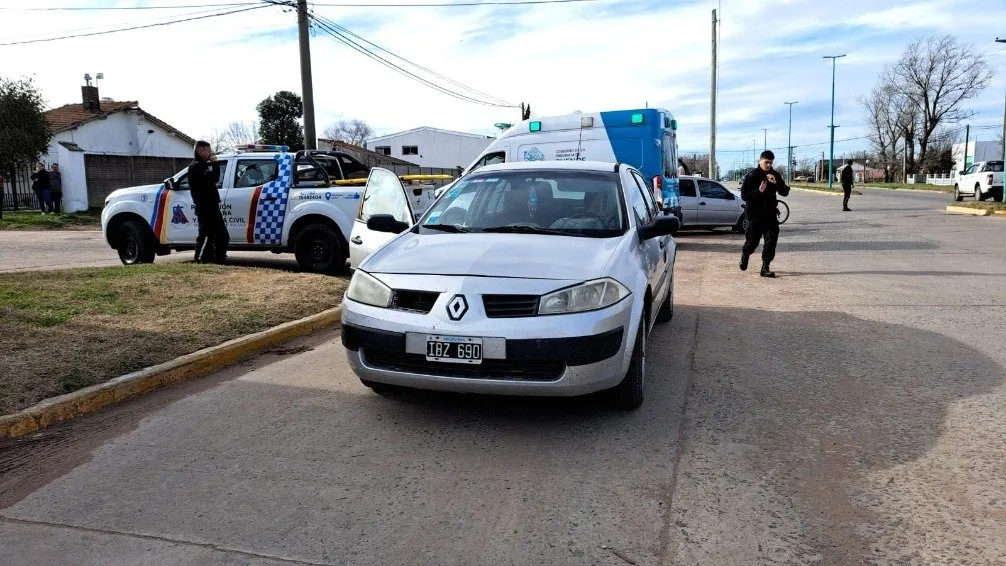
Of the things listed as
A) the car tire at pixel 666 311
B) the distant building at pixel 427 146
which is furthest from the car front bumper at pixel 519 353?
the distant building at pixel 427 146

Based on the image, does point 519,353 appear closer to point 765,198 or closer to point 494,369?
point 494,369

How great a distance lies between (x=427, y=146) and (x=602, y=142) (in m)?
55.3

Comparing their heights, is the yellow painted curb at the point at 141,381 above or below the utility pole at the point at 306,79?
below

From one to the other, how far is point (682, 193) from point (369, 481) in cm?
1526

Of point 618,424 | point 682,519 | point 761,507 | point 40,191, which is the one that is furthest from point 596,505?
point 40,191

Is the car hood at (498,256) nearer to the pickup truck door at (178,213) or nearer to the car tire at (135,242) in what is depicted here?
the pickup truck door at (178,213)

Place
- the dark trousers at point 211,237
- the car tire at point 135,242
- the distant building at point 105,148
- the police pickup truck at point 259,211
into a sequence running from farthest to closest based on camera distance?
1. the distant building at point 105,148
2. the car tire at point 135,242
3. the police pickup truck at point 259,211
4. the dark trousers at point 211,237

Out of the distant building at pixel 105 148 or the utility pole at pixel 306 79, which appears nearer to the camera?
the utility pole at pixel 306 79

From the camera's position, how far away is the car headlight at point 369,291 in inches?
162

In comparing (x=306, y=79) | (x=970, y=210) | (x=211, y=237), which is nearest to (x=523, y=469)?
(x=211, y=237)

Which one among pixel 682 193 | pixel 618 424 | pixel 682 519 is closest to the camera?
pixel 682 519

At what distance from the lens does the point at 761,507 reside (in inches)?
124

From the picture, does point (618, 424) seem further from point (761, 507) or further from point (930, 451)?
point (930, 451)

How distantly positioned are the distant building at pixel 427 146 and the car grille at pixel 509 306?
63.0 m
